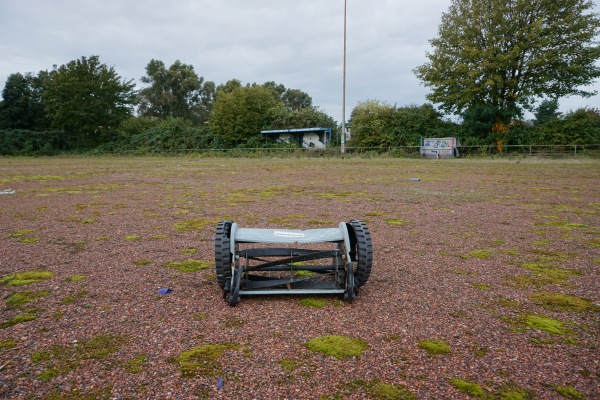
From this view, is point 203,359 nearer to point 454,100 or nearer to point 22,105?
point 454,100

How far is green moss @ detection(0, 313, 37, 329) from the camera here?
2.62 metres

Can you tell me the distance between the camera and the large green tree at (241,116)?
38.6 metres

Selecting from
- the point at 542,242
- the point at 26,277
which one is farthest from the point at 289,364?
the point at 542,242

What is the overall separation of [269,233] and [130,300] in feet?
3.89

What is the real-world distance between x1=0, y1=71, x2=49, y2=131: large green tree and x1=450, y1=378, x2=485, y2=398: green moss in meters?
56.5

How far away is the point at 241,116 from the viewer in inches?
1517

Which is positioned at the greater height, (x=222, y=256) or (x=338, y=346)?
(x=222, y=256)

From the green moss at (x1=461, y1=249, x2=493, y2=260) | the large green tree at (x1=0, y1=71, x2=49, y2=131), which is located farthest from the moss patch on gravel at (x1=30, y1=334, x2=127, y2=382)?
the large green tree at (x1=0, y1=71, x2=49, y2=131)

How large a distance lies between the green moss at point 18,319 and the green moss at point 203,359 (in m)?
1.24

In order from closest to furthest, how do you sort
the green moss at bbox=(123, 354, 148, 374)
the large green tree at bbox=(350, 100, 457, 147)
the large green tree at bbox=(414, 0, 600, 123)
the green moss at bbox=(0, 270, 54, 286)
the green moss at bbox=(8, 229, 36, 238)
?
the green moss at bbox=(123, 354, 148, 374)
the green moss at bbox=(0, 270, 54, 286)
the green moss at bbox=(8, 229, 36, 238)
the large green tree at bbox=(414, 0, 600, 123)
the large green tree at bbox=(350, 100, 457, 147)

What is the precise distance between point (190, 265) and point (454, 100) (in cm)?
3017

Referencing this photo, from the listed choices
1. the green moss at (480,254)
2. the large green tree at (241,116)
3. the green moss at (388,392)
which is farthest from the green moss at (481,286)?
the large green tree at (241,116)

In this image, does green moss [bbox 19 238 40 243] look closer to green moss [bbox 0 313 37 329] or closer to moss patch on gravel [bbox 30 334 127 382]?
green moss [bbox 0 313 37 329]

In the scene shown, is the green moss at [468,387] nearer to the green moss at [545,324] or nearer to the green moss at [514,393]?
the green moss at [514,393]
